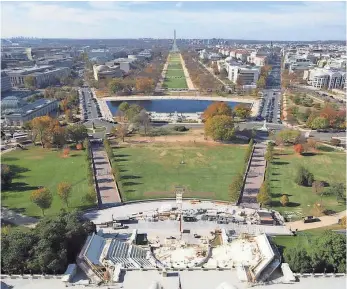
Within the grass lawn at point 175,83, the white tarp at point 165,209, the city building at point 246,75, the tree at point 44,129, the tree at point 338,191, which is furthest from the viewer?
the city building at point 246,75

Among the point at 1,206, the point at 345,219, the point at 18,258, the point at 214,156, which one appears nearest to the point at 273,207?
the point at 345,219

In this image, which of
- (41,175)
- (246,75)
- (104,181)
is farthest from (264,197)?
(246,75)

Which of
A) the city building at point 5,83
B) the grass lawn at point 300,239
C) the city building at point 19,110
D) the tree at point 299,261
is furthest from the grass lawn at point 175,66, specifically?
the tree at point 299,261

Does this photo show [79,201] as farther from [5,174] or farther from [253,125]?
[253,125]

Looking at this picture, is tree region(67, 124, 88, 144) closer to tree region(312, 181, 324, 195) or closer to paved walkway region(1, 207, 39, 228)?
paved walkway region(1, 207, 39, 228)

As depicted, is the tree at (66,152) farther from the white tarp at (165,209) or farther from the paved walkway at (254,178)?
the paved walkway at (254,178)

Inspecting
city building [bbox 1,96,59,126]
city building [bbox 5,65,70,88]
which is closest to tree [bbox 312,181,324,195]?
city building [bbox 1,96,59,126]
